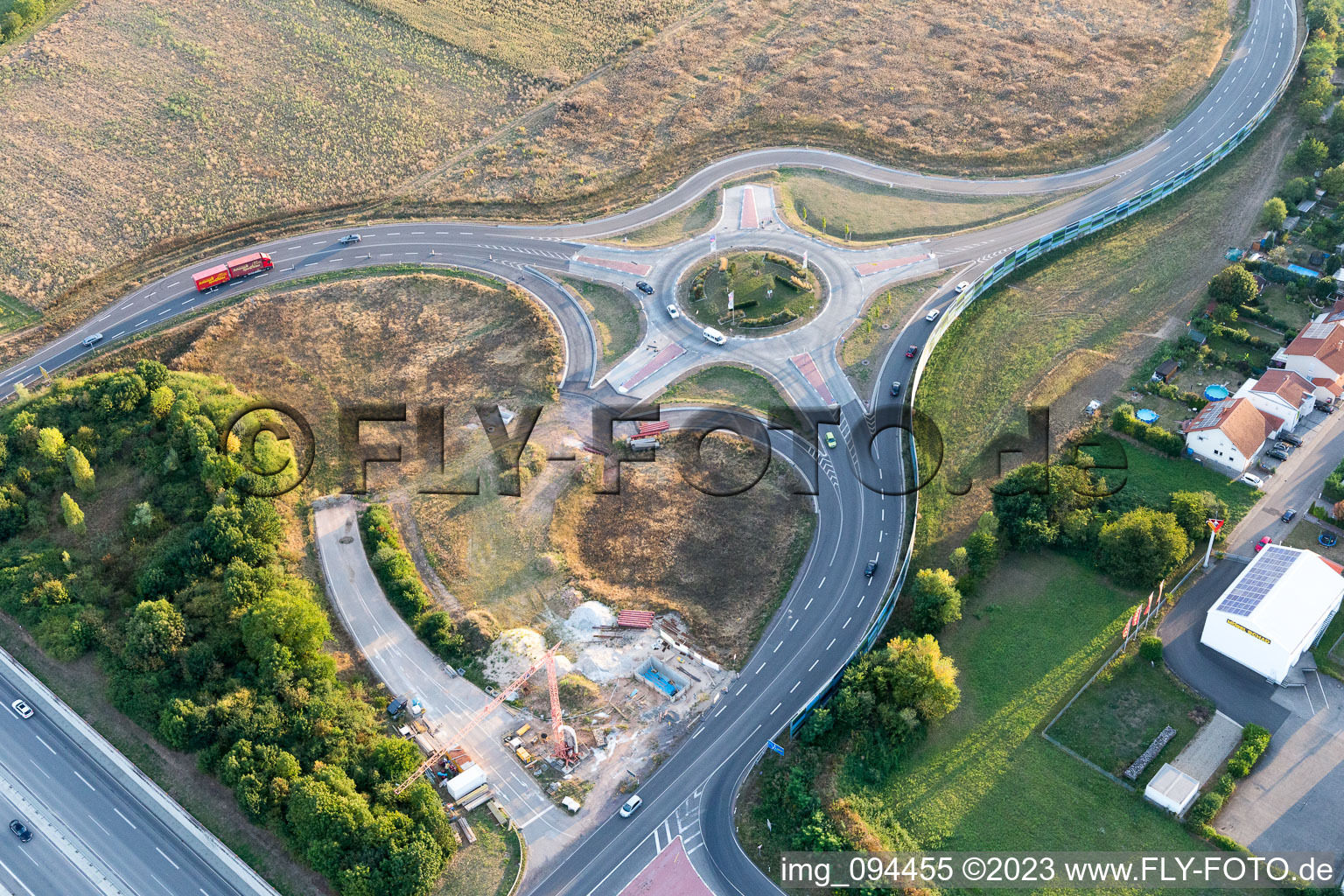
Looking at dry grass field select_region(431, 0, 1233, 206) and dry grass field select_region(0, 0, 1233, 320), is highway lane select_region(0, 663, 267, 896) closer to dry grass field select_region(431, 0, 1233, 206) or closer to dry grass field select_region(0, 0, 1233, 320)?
dry grass field select_region(0, 0, 1233, 320)

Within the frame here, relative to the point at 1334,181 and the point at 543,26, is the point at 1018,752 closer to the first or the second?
the point at 1334,181

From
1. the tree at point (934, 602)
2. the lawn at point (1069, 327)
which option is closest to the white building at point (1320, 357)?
the lawn at point (1069, 327)

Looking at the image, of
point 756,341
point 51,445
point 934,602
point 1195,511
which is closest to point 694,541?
point 934,602

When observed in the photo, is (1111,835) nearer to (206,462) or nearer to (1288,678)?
(1288,678)

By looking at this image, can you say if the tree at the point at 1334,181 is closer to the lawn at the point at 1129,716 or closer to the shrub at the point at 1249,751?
the lawn at the point at 1129,716

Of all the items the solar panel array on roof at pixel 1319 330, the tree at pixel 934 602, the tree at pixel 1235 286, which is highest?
the tree at pixel 1235 286

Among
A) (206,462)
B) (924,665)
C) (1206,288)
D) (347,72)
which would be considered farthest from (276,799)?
(347,72)
